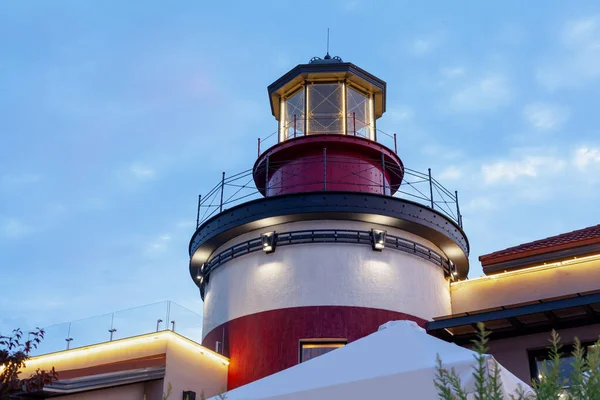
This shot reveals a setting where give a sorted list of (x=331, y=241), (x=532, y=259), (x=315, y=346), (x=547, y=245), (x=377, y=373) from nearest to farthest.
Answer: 1. (x=377, y=373)
2. (x=315, y=346)
3. (x=331, y=241)
4. (x=547, y=245)
5. (x=532, y=259)

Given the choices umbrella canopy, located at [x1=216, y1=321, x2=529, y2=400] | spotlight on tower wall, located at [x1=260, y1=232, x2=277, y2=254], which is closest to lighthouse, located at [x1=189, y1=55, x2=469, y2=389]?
spotlight on tower wall, located at [x1=260, y1=232, x2=277, y2=254]

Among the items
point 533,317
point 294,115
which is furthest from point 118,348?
point 533,317

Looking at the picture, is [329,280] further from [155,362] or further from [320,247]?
[155,362]

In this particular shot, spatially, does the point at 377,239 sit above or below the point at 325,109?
below

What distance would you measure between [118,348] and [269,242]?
14.6 feet

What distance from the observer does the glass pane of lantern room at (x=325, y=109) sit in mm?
20444

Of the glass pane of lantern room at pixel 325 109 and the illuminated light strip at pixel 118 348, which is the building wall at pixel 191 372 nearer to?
the illuminated light strip at pixel 118 348

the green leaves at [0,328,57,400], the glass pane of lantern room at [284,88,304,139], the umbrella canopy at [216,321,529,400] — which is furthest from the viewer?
the glass pane of lantern room at [284,88,304,139]

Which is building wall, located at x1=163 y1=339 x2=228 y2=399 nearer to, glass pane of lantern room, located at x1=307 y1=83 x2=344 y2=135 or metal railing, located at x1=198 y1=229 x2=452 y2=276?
metal railing, located at x1=198 y1=229 x2=452 y2=276

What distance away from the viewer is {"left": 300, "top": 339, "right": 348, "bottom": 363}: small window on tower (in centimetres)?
1694

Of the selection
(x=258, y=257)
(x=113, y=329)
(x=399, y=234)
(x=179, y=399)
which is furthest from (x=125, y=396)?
(x=399, y=234)

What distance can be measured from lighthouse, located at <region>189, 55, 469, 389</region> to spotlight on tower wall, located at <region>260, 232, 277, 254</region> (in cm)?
3

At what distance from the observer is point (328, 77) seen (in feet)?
68.2

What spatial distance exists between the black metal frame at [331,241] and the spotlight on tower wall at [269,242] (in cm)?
4
